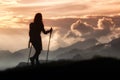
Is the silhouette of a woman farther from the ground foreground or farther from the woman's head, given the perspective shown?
the ground foreground

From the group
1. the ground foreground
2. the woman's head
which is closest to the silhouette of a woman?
the woman's head

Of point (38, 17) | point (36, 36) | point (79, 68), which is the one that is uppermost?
point (38, 17)

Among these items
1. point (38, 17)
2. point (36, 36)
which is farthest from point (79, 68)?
point (38, 17)

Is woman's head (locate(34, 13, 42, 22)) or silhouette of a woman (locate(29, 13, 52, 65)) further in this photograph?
silhouette of a woman (locate(29, 13, 52, 65))

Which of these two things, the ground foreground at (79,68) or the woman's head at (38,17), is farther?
the woman's head at (38,17)

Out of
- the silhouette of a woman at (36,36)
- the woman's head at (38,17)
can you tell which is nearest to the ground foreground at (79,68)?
the silhouette of a woman at (36,36)

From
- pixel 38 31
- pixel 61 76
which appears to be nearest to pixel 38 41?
pixel 38 31

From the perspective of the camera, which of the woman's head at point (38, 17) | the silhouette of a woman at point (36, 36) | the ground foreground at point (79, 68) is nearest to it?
the ground foreground at point (79, 68)

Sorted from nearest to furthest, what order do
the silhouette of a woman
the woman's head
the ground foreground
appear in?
the ground foreground < the woman's head < the silhouette of a woman

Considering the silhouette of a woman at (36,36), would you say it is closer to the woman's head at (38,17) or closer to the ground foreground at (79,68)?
the woman's head at (38,17)

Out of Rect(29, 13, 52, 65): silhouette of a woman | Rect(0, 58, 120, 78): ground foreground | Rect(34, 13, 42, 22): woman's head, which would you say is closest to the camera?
Rect(0, 58, 120, 78): ground foreground

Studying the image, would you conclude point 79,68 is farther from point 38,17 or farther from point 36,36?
point 38,17

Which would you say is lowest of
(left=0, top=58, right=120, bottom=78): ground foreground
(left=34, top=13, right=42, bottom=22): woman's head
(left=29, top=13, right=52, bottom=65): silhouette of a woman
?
(left=0, top=58, right=120, bottom=78): ground foreground

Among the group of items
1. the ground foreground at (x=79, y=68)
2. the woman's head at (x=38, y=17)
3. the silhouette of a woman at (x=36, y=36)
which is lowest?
the ground foreground at (x=79, y=68)
